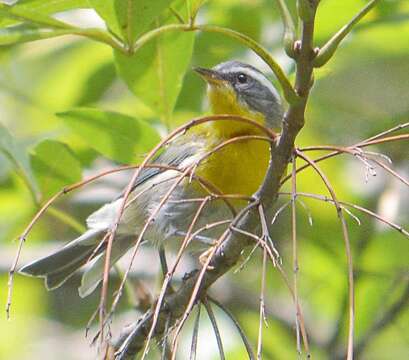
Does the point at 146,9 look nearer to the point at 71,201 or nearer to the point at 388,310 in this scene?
the point at 388,310

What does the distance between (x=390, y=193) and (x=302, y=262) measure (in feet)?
1.85

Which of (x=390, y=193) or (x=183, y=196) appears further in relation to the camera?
(x=390, y=193)

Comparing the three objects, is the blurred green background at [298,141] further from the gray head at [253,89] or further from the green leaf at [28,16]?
the green leaf at [28,16]

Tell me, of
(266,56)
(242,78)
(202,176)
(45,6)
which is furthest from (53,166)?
(266,56)

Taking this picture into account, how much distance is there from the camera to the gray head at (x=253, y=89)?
4.37 meters

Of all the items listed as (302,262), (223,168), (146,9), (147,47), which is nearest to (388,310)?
(302,262)

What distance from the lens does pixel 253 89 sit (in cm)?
446

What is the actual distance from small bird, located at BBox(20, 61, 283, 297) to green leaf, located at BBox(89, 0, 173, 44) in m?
1.47

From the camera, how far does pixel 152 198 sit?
446cm

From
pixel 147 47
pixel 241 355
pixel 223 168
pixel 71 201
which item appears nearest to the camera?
pixel 147 47

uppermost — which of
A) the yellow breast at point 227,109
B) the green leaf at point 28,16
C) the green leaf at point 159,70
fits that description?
the green leaf at point 28,16

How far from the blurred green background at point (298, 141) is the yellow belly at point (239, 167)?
282 millimetres

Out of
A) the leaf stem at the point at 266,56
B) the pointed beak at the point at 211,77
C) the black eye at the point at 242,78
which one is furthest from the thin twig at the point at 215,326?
the black eye at the point at 242,78

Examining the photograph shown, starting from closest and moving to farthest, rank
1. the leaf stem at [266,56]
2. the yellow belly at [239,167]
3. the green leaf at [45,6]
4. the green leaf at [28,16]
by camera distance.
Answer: the leaf stem at [266,56], the green leaf at [28,16], the green leaf at [45,6], the yellow belly at [239,167]
